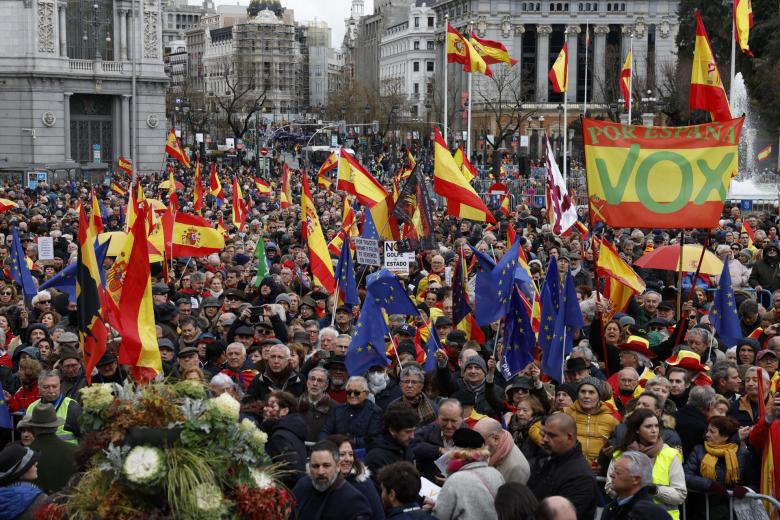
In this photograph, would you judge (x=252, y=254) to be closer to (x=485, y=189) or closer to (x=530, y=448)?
(x=530, y=448)

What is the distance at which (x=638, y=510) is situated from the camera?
7.15m

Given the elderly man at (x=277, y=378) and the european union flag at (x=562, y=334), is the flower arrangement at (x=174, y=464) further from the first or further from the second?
the european union flag at (x=562, y=334)

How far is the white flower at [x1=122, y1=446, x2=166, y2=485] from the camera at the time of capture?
232 inches

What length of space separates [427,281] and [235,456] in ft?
38.8

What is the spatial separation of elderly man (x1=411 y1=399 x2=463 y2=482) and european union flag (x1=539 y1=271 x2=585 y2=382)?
2149mm

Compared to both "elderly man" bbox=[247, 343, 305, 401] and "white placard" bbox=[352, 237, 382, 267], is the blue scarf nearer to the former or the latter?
"elderly man" bbox=[247, 343, 305, 401]

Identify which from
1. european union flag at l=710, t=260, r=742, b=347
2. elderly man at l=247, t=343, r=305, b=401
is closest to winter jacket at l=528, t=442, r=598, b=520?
elderly man at l=247, t=343, r=305, b=401

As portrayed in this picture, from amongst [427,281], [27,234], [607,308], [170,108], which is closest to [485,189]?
[27,234]

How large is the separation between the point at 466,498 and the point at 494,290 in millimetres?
5499

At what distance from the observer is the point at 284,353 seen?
35.4ft

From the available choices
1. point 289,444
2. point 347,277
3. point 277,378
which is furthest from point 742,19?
point 289,444

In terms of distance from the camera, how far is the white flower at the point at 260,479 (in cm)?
619

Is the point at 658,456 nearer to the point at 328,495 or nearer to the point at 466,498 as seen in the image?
the point at 466,498

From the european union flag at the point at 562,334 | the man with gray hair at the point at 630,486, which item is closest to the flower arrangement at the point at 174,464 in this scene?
the man with gray hair at the point at 630,486
